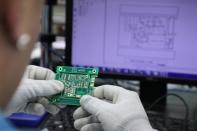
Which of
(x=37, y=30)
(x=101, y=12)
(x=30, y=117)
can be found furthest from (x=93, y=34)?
(x=37, y=30)

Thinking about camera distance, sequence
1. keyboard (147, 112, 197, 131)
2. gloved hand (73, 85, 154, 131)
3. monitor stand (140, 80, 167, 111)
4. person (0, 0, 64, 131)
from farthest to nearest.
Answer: monitor stand (140, 80, 167, 111), keyboard (147, 112, 197, 131), gloved hand (73, 85, 154, 131), person (0, 0, 64, 131)

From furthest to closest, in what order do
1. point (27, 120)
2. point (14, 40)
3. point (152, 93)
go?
point (152, 93) → point (27, 120) → point (14, 40)

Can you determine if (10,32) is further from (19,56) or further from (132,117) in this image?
(132,117)

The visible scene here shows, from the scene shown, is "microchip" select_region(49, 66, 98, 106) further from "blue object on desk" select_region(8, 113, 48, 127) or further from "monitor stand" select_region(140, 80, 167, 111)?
"monitor stand" select_region(140, 80, 167, 111)

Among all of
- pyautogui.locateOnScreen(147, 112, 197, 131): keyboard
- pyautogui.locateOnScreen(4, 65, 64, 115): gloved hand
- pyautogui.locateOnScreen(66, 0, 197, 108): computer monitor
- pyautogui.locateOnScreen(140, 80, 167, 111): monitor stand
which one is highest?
pyautogui.locateOnScreen(66, 0, 197, 108): computer monitor

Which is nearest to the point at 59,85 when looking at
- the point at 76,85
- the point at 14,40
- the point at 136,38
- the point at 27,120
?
the point at 76,85

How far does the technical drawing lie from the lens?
1058 mm

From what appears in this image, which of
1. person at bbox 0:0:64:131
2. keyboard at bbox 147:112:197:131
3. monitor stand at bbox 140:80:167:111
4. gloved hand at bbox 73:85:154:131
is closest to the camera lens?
person at bbox 0:0:64:131

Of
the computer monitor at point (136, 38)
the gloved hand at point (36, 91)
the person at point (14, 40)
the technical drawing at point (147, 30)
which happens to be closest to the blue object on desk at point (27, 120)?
the gloved hand at point (36, 91)

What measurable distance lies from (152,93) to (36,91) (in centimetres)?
48

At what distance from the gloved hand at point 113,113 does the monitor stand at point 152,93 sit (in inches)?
13.3

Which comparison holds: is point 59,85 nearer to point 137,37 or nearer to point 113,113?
point 113,113

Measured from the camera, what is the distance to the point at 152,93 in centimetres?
117

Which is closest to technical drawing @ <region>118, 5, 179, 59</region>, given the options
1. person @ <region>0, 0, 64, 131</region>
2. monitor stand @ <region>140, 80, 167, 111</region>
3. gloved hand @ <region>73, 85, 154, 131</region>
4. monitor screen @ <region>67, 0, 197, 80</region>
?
monitor screen @ <region>67, 0, 197, 80</region>
